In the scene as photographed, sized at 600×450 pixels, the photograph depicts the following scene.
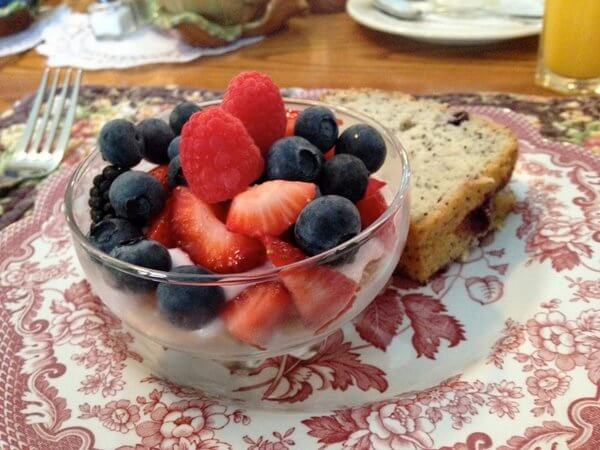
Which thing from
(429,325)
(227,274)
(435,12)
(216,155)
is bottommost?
(429,325)

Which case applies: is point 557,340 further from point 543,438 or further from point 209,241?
point 209,241

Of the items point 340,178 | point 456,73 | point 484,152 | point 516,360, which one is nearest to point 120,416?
point 340,178

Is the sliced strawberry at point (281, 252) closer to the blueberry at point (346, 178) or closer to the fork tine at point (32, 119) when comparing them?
the blueberry at point (346, 178)

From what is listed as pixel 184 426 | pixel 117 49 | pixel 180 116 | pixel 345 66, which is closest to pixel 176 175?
pixel 180 116

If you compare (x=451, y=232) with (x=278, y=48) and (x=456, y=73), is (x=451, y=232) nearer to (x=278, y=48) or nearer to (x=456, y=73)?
(x=456, y=73)

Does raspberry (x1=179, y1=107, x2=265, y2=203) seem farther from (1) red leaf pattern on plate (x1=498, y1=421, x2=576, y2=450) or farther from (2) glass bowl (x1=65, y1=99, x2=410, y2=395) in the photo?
(1) red leaf pattern on plate (x1=498, y1=421, x2=576, y2=450)

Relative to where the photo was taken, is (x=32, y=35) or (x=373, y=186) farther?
(x=32, y=35)

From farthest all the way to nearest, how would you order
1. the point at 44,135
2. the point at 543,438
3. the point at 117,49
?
the point at 117,49
the point at 44,135
the point at 543,438

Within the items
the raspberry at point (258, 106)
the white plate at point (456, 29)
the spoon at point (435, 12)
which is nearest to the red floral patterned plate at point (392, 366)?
the raspberry at point (258, 106)
